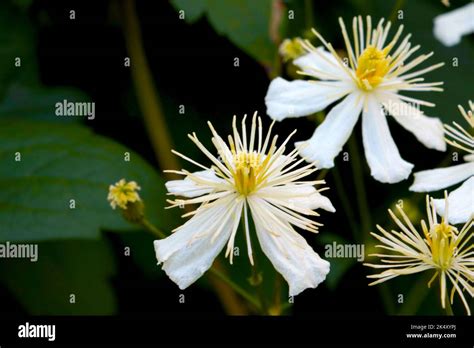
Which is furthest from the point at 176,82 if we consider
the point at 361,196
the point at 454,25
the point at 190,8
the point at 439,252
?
the point at 439,252

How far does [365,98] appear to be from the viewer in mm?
1591

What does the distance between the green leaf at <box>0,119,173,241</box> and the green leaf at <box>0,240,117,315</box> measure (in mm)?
273

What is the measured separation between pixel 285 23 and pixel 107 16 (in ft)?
1.48

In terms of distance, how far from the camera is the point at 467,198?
4.56 ft

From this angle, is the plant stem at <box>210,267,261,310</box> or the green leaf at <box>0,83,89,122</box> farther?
the green leaf at <box>0,83,89,122</box>

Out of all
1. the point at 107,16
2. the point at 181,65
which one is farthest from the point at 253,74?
the point at 107,16

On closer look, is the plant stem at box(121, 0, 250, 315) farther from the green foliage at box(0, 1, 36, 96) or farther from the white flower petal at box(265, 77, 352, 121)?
the white flower petal at box(265, 77, 352, 121)

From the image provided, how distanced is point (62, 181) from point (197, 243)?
41 centimetres

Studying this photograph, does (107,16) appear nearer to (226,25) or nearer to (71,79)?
(71,79)

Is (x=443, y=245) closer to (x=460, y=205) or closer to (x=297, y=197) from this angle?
(x=460, y=205)

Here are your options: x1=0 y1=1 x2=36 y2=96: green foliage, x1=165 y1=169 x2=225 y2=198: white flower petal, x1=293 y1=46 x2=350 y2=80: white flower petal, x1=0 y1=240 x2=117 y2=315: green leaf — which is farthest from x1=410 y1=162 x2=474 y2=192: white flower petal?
x1=0 y1=1 x2=36 y2=96: green foliage

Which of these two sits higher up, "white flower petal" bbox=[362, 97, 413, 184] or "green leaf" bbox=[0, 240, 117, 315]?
"white flower petal" bbox=[362, 97, 413, 184]

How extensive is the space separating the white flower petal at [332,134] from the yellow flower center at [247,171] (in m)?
0.09

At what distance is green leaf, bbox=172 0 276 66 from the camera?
5.58ft
